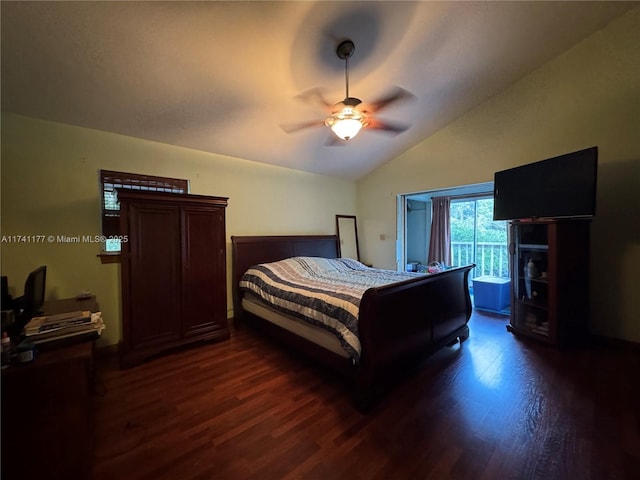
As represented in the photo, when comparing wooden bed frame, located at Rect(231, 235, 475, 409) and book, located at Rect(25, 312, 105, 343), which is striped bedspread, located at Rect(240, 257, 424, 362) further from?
book, located at Rect(25, 312, 105, 343)

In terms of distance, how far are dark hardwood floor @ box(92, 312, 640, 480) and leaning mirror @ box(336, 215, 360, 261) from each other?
2673 millimetres

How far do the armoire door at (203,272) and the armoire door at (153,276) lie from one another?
0.27 feet

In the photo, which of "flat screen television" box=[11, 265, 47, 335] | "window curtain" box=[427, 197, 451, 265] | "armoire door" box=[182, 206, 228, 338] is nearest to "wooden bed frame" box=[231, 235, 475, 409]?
"armoire door" box=[182, 206, 228, 338]

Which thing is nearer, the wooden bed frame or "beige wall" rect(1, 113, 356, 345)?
the wooden bed frame

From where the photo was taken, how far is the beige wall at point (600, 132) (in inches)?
104

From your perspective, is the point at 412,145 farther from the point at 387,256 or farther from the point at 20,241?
the point at 20,241

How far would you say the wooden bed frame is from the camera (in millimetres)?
1828

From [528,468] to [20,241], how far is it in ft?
13.3

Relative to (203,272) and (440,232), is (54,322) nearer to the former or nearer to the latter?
(203,272)

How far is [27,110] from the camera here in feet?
7.51

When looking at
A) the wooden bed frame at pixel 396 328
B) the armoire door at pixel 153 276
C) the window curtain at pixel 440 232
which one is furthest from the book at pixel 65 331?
the window curtain at pixel 440 232

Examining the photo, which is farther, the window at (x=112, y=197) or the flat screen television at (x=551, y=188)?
the window at (x=112, y=197)

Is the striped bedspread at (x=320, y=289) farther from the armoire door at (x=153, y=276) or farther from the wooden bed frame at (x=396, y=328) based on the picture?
the armoire door at (x=153, y=276)

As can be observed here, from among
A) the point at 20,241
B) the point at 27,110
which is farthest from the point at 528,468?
the point at 27,110
